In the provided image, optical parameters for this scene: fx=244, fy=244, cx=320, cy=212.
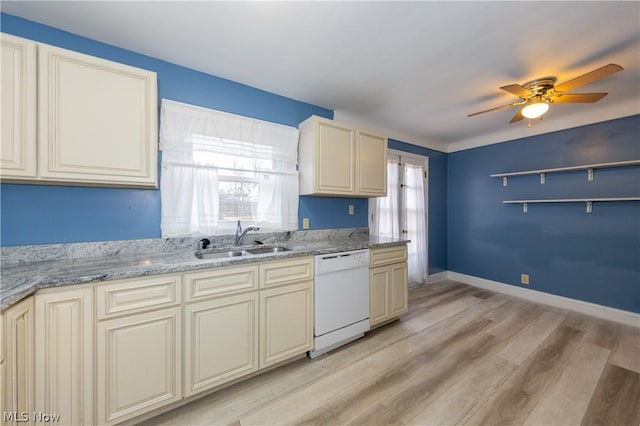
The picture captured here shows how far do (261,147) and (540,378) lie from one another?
9.86 feet

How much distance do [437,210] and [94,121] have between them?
15.0ft

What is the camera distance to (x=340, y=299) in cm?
224

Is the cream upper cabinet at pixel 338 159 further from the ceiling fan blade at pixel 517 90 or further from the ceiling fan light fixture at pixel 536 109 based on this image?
the ceiling fan light fixture at pixel 536 109

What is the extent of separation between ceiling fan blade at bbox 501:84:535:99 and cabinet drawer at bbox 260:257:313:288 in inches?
83.8

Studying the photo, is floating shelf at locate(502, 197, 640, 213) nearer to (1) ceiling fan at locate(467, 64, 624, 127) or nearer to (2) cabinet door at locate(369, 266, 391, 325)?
(1) ceiling fan at locate(467, 64, 624, 127)

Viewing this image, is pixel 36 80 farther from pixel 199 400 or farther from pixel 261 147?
pixel 199 400

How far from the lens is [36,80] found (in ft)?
4.51

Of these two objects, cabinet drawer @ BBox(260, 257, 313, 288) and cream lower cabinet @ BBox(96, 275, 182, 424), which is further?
cabinet drawer @ BBox(260, 257, 313, 288)

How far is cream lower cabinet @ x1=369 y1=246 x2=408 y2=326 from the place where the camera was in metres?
2.50

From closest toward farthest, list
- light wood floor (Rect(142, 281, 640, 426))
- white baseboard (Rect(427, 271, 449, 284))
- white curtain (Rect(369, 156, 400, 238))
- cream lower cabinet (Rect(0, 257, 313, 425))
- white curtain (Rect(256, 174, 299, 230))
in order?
cream lower cabinet (Rect(0, 257, 313, 425)) → light wood floor (Rect(142, 281, 640, 426)) → white curtain (Rect(256, 174, 299, 230)) → white curtain (Rect(369, 156, 400, 238)) → white baseboard (Rect(427, 271, 449, 284))

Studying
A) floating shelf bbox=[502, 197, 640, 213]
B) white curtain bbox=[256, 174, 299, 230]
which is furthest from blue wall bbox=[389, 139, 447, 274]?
white curtain bbox=[256, 174, 299, 230]

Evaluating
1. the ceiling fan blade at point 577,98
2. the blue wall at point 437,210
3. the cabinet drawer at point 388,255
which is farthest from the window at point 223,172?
the blue wall at point 437,210

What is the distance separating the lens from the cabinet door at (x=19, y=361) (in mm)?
1022

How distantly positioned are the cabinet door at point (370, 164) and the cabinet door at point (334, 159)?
0.09 m
